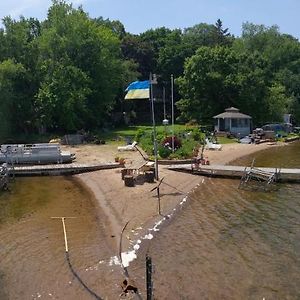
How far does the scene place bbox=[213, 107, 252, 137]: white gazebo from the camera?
50781 mm

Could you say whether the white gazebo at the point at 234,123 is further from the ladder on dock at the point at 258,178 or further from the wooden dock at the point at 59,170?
the ladder on dock at the point at 258,178

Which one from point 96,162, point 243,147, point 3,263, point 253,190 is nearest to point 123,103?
point 243,147

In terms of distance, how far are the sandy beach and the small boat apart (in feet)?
4.95

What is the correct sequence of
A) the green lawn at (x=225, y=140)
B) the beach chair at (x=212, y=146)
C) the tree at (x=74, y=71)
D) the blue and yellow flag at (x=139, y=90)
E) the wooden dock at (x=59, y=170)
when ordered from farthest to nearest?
the tree at (x=74, y=71) < the green lawn at (x=225, y=140) < the beach chair at (x=212, y=146) < the wooden dock at (x=59, y=170) < the blue and yellow flag at (x=139, y=90)

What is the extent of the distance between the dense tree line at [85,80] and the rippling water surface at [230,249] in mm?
28581

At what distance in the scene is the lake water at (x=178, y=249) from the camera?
13422mm

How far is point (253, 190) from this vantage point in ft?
84.1

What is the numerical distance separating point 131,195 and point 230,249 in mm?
8034

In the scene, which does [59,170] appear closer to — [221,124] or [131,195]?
[131,195]

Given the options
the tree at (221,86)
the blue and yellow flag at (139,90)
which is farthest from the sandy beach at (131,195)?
the tree at (221,86)

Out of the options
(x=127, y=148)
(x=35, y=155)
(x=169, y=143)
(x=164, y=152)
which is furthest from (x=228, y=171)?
(x=35, y=155)

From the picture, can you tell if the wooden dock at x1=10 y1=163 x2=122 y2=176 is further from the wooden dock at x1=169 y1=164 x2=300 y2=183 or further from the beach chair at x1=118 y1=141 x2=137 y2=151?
the beach chair at x1=118 y1=141 x2=137 y2=151

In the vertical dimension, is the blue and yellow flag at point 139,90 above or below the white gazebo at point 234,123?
above

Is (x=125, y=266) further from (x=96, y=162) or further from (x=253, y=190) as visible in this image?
(x=96, y=162)
